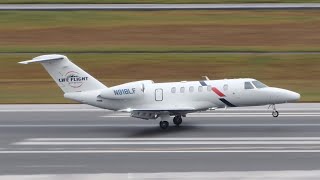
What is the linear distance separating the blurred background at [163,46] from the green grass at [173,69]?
0.21ft

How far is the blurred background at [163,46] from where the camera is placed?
48.5m

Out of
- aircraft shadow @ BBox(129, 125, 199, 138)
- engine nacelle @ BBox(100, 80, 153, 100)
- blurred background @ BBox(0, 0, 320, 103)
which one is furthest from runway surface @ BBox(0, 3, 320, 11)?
engine nacelle @ BBox(100, 80, 153, 100)

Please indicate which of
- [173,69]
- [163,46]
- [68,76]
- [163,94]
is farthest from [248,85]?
[163,46]

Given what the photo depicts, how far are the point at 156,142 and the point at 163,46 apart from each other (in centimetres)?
2779

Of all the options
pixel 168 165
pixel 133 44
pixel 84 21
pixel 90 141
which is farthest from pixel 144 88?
pixel 84 21

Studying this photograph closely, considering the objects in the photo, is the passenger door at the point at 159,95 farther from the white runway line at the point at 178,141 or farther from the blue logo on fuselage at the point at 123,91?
the white runway line at the point at 178,141

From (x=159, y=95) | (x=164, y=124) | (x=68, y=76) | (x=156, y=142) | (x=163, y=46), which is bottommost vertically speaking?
(x=156, y=142)

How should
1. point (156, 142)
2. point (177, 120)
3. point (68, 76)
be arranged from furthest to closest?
1. point (177, 120)
2. point (68, 76)
3. point (156, 142)

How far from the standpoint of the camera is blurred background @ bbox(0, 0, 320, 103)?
159 ft

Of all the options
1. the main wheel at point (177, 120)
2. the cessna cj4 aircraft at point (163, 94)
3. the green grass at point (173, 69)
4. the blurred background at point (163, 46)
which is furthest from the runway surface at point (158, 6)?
the cessna cj4 aircraft at point (163, 94)

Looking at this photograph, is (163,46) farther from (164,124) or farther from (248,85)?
(164,124)

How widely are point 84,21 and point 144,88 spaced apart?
1350 inches

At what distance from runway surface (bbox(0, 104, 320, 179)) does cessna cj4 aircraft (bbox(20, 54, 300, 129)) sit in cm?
98

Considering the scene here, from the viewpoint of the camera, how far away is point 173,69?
50.6 metres
